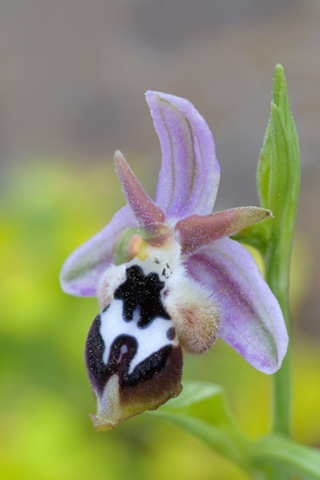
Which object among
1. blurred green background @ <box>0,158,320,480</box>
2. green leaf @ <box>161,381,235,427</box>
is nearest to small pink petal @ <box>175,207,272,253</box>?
green leaf @ <box>161,381,235,427</box>

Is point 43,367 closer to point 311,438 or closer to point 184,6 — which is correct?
point 311,438

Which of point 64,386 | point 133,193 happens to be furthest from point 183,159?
point 64,386

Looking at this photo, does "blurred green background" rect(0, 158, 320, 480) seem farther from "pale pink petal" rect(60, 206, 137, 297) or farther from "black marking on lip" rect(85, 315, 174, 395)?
"black marking on lip" rect(85, 315, 174, 395)

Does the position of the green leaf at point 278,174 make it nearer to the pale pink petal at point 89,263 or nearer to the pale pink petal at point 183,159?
the pale pink petal at point 183,159

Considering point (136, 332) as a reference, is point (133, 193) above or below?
above

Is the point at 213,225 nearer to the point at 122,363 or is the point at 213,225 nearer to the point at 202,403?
the point at 122,363

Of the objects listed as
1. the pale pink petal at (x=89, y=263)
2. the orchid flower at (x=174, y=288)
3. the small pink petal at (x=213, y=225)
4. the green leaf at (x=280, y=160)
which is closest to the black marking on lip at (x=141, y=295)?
the orchid flower at (x=174, y=288)
